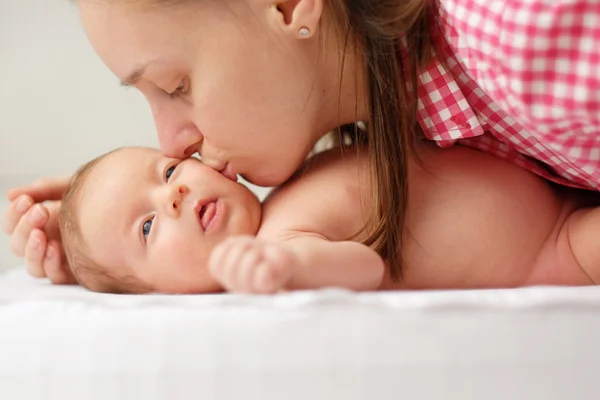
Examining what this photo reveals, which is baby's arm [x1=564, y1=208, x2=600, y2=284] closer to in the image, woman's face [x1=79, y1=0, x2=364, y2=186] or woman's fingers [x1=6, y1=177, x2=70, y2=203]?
woman's face [x1=79, y1=0, x2=364, y2=186]

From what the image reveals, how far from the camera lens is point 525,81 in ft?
2.21

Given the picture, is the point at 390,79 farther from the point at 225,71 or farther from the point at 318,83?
the point at 225,71

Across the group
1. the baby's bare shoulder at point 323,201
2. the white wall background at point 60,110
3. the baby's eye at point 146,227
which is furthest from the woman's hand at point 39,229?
the white wall background at point 60,110

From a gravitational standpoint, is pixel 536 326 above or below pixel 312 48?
below

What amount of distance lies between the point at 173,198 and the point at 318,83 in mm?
210

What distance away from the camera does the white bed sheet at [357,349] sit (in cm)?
53

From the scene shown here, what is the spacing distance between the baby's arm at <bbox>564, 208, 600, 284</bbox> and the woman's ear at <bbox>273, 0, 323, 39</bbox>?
0.37 metres

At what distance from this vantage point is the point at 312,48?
85 centimetres

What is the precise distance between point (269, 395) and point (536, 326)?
196 mm

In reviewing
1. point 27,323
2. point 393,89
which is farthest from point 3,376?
point 393,89

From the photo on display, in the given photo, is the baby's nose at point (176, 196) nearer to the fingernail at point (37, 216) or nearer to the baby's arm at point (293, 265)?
the baby's arm at point (293, 265)

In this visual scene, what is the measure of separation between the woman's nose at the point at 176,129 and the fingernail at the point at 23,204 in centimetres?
27

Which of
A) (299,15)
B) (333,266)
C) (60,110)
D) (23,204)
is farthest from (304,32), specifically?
(60,110)

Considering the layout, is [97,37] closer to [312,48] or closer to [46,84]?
[312,48]
